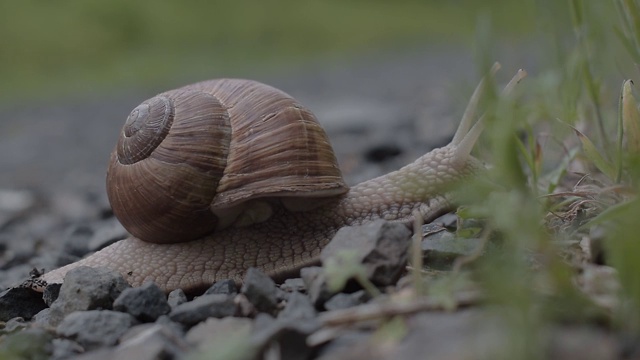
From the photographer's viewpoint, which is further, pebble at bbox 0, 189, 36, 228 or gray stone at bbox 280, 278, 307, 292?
pebble at bbox 0, 189, 36, 228

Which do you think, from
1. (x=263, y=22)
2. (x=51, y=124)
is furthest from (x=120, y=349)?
(x=263, y=22)

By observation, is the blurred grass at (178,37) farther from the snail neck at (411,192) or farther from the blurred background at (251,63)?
the snail neck at (411,192)

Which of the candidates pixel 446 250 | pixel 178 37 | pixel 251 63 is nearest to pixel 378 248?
pixel 446 250

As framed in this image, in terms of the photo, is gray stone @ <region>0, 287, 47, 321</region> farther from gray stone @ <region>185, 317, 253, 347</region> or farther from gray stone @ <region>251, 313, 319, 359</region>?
gray stone @ <region>251, 313, 319, 359</region>

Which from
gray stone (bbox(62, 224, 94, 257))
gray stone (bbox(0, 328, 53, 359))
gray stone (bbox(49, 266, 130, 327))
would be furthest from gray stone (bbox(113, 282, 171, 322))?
gray stone (bbox(62, 224, 94, 257))

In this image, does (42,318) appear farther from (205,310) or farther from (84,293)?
(205,310)

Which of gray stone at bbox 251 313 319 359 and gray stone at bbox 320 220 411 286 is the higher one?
gray stone at bbox 320 220 411 286

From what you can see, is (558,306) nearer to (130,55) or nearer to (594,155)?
(594,155)
